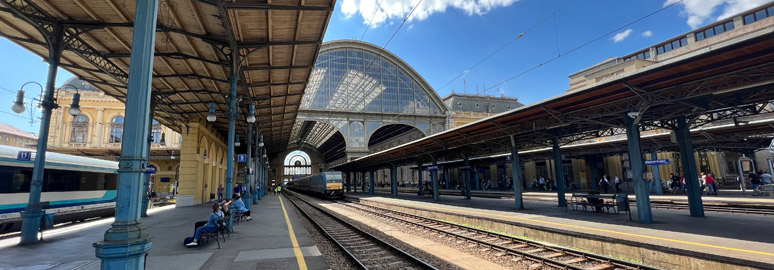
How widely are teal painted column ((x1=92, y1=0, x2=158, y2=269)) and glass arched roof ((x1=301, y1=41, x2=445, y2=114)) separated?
47.5 meters

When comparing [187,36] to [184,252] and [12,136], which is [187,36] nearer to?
[184,252]

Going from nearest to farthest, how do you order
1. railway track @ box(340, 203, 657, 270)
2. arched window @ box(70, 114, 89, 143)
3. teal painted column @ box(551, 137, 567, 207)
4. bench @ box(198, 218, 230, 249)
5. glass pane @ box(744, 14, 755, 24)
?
railway track @ box(340, 203, 657, 270)
bench @ box(198, 218, 230, 249)
teal painted column @ box(551, 137, 567, 207)
glass pane @ box(744, 14, 755, 24)
arched window @ box(70, 114, 89, 143)

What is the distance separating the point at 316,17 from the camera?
999 cm

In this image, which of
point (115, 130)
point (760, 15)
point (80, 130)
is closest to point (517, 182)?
point (760, 15)

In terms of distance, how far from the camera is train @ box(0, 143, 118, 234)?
11109 millimetres

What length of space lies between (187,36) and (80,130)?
4428 centimetres

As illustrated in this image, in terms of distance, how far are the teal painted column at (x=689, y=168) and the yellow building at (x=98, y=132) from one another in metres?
45.8

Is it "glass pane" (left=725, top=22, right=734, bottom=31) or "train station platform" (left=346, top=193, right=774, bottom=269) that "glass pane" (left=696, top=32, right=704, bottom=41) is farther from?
"train station platform" (left=346, top=193, right=774, bottom=269)

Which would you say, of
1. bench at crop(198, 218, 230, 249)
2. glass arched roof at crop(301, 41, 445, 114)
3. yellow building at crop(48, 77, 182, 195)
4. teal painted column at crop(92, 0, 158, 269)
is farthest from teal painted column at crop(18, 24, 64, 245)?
glass arched roof at crop(301, 41, 445, 114)

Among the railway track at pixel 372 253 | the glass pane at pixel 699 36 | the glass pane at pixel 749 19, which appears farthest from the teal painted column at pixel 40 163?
the glass pane at pixel 699 36

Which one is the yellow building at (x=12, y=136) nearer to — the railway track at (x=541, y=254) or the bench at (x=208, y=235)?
the bench at (x=208, y=235)

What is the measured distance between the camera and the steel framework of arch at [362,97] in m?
51.7

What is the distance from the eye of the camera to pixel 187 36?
10.6 metres

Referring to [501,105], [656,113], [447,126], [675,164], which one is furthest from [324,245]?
[501,105]
